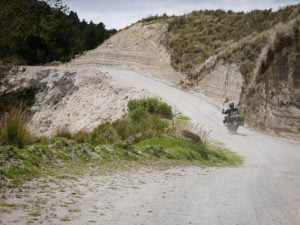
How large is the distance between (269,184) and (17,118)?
6.46 meters

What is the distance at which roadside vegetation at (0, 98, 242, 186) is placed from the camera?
31.7 ft

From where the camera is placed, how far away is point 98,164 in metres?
11.6

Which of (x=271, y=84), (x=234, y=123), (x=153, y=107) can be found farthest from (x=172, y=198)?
(x=271, y=84)

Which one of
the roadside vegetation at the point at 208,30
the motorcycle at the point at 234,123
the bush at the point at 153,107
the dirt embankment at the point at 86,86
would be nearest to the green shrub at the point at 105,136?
the bush at the point at 153,107

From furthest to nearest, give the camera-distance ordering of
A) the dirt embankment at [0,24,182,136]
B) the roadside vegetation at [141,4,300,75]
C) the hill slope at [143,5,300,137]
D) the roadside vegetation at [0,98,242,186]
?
1. the roadside vegetation at [141,4,300,75]
2. the dirt embankment at [0,24,182,136]
3. the hill slope at [143,5,300,137]
4. the roadside vegetation at [0,98,242,186]

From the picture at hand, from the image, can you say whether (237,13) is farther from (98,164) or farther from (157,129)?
(98,164)

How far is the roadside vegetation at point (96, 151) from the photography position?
9664 millimetres

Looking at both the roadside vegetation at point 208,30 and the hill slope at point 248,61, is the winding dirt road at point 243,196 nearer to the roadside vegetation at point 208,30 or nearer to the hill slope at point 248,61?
the hill slope at point 248,61

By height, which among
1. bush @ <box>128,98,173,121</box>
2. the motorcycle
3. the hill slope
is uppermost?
the hill slope

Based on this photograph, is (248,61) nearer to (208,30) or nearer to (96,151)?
(208,30)

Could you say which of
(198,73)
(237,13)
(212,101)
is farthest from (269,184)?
(237,13)

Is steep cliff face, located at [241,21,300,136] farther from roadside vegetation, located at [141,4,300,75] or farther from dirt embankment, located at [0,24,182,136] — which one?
roadside vegetation, located at [141,4,300,75]

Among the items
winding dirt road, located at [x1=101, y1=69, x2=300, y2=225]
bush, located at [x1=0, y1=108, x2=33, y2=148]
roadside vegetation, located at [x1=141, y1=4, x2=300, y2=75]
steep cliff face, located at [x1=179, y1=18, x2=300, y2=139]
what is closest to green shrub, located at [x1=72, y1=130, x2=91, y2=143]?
bush, located at [x1=0, y1=108, x2=33, y2=148]

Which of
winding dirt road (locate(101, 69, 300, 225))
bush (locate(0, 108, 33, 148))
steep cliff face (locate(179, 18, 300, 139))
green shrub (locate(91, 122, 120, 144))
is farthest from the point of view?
steep cliff face (locate(179, 18, 300, 139))
